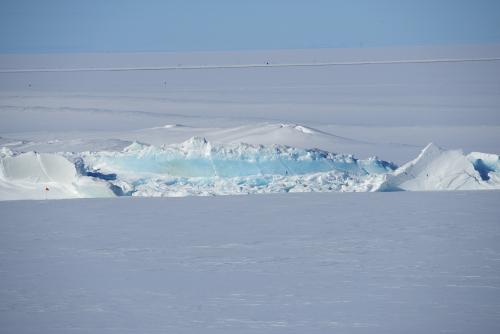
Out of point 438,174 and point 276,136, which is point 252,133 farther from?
point 438,174

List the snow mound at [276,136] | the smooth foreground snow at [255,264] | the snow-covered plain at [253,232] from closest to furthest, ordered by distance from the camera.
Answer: the smooth foreground snow at [255,264] → the snow-covered plain at [253,232] → the snow mound at [276,136]

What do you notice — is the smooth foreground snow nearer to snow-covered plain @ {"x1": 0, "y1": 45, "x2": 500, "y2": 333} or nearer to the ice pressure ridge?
snow-covered plain @ {"x1": 0, "y1": 45, "x2": 500, "y2": 333}

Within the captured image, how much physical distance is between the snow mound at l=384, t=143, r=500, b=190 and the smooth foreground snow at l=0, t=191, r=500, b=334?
0.20 metres

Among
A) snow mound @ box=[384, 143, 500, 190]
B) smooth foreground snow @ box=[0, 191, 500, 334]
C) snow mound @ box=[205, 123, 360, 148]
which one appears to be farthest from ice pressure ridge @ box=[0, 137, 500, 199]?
snow mound @ box=[205, 123, 360, 148]

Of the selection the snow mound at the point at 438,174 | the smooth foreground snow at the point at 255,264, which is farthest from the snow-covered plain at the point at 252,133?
the smooth foreground snow at the point at 255,264

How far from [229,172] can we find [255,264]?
2.79 m

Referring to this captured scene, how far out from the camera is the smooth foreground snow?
158 inches

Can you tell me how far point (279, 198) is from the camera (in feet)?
23.9

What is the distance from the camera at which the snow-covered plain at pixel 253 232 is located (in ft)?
13.5

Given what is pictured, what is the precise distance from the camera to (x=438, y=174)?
763cm

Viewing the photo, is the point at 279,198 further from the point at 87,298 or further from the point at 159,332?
the point at 159,332

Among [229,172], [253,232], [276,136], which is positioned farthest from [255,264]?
[276,136]

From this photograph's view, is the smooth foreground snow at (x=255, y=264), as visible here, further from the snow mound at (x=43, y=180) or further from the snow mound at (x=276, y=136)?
the snow mound at (x=276, y=136)

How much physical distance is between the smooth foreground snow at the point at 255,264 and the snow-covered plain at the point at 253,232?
0.05 feet
